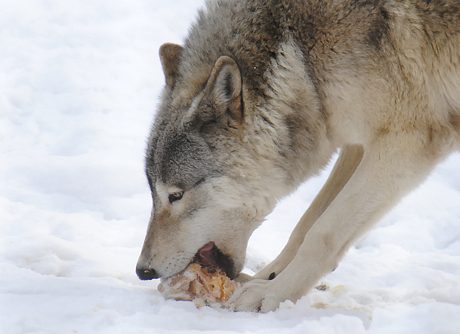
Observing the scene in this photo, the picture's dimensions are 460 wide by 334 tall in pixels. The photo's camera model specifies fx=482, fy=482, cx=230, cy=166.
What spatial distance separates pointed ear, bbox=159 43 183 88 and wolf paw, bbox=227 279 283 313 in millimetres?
1312

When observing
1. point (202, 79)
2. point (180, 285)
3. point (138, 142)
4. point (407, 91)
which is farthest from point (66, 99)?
point (407, 91)

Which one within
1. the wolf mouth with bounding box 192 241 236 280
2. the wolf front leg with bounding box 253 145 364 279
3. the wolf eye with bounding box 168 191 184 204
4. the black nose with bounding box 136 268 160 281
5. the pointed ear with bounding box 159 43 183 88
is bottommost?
the black nose with bounding box 136 268 160 281

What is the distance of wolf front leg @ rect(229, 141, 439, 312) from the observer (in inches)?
98.6

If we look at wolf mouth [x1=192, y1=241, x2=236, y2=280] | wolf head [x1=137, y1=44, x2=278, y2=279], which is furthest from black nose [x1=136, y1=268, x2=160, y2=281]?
→ wolf mouth [x1=192, y1=241, x2=236, y2=280]

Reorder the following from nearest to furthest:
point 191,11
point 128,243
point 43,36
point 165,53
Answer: point 165,53, point 128,243, point 43,36, point 191,11

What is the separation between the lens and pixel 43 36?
6.60 m

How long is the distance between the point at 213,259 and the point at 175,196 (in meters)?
0.43

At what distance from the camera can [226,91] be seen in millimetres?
2516

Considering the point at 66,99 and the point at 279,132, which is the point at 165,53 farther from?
the point at 66,99

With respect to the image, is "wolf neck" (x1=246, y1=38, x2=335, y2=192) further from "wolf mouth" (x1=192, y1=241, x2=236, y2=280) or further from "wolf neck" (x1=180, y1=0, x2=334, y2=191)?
"wolf mouth" (x1=192, y1=241, x2=236, y2=280)

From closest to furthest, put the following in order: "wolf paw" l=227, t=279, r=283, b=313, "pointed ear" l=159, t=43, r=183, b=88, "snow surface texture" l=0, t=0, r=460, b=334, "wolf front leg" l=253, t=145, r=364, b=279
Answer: "snow surface texture" l=0, t=0, r=460, b=334 → "wolf paw" l=227, t=279, r=283, b=313 → "pointed ear" l=159, t=43, r=183, b=88 → "wolf front leg" l=253, t=145, r=364, b=279

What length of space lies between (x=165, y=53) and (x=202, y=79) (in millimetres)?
501

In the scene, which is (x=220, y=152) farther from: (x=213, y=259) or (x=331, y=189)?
(x=331, y=189)

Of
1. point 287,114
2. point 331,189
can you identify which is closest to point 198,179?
point 287,114
